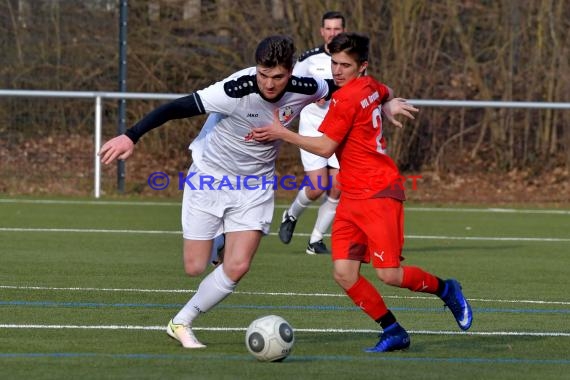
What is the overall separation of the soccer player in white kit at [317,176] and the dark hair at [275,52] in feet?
15.6

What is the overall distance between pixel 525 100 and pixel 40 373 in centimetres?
1420

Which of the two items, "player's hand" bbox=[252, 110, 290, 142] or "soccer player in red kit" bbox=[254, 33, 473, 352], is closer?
"player's hand" bbox=[252, 110, 290, 142]

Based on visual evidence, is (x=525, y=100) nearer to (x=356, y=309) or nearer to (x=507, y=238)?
(x=507, y=238)

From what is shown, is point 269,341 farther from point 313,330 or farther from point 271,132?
point 313,330

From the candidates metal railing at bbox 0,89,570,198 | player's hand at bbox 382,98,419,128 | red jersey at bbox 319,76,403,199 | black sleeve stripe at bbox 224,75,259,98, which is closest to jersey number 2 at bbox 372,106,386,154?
red jersey at bbox 319,76,403,199

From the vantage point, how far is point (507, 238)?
1385 cm

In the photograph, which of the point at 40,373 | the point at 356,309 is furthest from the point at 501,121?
the point at 40,373

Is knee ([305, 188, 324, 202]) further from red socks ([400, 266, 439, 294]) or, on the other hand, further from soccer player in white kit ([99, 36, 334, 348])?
red socks ([400, 266, 439, 294])

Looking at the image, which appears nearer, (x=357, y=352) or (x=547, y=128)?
(x=357, y=352)

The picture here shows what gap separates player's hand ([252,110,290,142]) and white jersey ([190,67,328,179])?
0.21 m

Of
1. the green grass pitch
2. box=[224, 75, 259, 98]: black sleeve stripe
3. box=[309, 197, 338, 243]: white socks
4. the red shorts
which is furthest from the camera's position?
box=[309, 197, 338, 243]: white socks

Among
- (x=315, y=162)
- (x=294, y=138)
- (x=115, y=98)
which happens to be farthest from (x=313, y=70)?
(x=115, y=98)

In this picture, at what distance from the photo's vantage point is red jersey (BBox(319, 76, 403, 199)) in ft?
22.8

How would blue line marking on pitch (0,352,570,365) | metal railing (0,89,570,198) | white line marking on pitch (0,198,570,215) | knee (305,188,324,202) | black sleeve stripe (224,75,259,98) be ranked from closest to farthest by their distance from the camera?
blue line marking on pitch (0,352,570,365)
black sleeve stripe (224,75,259,98)
knee (305,188,324,202)
white line marking on pitch (0,198,570,215)
metal railing (0,89,570,198)
